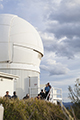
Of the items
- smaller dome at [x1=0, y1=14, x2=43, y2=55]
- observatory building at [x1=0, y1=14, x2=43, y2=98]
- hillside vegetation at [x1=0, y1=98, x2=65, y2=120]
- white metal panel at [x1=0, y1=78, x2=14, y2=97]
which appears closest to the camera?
hillside vegetation at [x1=0, y1=98, x2=65, y2=120]

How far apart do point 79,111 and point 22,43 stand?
1233 cm

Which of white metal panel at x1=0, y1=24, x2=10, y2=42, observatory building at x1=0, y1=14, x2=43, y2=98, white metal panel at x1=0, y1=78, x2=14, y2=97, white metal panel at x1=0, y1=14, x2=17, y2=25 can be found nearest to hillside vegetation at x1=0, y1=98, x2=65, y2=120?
white metal panel at x1=0, y1=78, x2=14, y2=97

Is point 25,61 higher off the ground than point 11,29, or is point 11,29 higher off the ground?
point 11,29

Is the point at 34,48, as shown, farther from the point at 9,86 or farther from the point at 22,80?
the point at 9,86

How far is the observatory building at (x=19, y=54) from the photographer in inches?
661

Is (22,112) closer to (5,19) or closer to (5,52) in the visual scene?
(5,52)

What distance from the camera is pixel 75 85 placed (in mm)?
6031

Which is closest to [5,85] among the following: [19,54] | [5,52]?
[5,52]

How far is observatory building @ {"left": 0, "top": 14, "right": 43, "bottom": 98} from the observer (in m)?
16.8

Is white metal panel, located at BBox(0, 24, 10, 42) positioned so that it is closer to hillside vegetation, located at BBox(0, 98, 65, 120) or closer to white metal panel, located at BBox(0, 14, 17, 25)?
white metal panel, located at BBox(0, 14, 17, 25)

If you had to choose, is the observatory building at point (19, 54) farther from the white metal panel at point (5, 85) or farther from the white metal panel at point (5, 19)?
the white metal panel at point (5, 85)

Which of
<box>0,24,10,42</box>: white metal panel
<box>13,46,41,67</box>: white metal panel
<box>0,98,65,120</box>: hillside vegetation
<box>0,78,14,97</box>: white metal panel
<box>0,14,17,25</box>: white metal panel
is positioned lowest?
<box>0,98,65,120</box>: hillside vegetation

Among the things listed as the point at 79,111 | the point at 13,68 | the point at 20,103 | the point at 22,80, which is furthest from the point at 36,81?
the point at 79,111

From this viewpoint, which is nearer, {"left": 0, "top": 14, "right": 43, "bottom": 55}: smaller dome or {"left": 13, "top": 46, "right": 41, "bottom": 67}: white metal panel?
{"left": 13, "top": 46, "right": 41, "bottom": 67}: white metal panel
